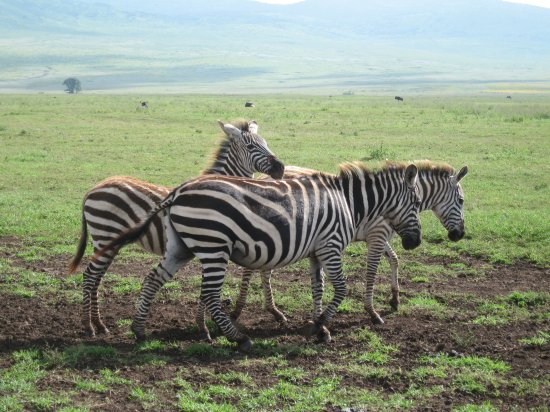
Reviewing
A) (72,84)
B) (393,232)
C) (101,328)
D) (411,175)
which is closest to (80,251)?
(101,328)

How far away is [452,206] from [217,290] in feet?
14.3

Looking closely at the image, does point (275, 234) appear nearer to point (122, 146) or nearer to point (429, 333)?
point (429, 333)

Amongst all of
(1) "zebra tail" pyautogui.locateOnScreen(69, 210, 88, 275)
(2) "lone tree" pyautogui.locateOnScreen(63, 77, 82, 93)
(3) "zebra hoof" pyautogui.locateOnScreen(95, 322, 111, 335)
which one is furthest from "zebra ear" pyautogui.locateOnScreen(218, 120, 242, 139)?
(2) "lone tree" pyautogui.locateOnScreen(63, 77, 82, 93)

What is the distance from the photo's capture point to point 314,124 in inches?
1481

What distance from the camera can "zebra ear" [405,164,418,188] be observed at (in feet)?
31.5

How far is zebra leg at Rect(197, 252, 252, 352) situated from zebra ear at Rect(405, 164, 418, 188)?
2779 millimetres

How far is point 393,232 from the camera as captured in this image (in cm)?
1033

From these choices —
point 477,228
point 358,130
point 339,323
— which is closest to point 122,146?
point 358,130

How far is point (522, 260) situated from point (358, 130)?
2254 centimetres

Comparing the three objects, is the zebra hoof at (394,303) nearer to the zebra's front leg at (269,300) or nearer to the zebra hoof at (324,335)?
the zebra's front leg at (269,300)

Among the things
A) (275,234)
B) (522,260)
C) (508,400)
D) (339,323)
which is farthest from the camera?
(522,260)

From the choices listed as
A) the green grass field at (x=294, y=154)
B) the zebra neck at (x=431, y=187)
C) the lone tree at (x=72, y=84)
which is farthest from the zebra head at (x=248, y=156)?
the lone tree at (x=72, y=84)

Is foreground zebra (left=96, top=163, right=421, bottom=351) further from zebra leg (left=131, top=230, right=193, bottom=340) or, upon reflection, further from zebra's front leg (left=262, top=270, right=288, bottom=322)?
zebra's front leg (left=262, top=270, right=288, bottom=322)

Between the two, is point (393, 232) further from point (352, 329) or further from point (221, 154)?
point (221, 154)
